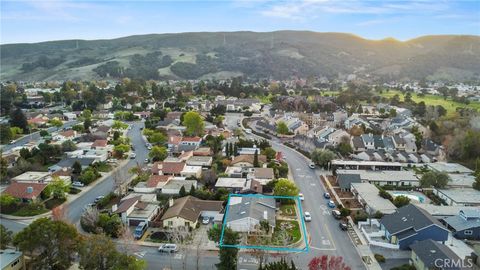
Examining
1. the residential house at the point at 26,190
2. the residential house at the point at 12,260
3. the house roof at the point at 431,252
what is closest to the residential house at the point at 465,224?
the house roof at the point at 431,252

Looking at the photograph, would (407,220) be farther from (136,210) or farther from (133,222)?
(136,210)

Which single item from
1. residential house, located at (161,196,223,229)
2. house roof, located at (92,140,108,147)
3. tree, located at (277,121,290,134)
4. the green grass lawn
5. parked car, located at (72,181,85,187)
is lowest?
parked car, located at (72,181,85,187)

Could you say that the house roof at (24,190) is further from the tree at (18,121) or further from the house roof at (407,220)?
the tree at (18,121)

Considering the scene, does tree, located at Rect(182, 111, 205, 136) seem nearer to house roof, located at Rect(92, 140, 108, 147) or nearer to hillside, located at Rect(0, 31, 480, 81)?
house roof, located at Rect(92, 140, 108, 147)

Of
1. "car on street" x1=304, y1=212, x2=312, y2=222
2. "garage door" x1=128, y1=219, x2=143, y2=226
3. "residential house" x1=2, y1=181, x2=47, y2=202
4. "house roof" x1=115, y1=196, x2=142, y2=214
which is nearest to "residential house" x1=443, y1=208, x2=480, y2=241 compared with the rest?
"car on street" x1=304, y1=212, x2=312, y2=222

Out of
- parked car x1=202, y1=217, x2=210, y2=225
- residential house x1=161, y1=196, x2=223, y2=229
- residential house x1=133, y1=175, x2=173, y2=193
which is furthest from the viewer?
residential house x1=133, y1=175, x2=173, y2=193

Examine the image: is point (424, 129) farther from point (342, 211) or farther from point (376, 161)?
point (342, 211)
